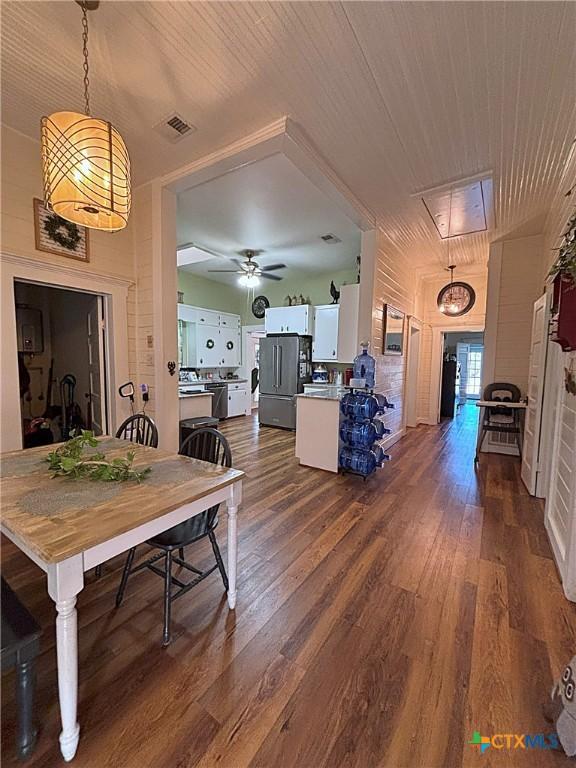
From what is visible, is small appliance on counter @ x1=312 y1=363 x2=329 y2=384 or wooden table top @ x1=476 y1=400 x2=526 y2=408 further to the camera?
small appliance on counter @ x1=312 y1=363 x2=329 y2=384

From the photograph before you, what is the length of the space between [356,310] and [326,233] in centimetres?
117

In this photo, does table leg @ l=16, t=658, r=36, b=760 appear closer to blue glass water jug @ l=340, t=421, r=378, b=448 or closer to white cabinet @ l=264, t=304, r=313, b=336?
blue glass water jug @ l=340, t=421, r=378, b=448

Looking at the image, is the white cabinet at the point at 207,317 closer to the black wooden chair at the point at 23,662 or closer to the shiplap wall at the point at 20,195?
the shiplap wall at the point at 20,195

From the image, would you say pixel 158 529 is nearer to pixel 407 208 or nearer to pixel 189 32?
pixel 189 32

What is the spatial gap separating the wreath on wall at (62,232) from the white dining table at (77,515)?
192 cm

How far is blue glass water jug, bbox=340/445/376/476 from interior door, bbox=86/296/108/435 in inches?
104

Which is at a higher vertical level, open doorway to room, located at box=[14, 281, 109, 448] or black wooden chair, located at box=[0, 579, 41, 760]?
open doorway to room, located at box=[14, 281, 109, 448]

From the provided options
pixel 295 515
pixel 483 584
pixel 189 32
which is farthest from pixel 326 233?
pixel 483 584

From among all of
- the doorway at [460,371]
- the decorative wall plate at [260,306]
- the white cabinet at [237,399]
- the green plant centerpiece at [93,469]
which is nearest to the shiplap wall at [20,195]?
the green plant centerpiece at [93,469]

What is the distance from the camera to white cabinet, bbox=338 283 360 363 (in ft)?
15.7

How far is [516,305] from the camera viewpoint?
454cm

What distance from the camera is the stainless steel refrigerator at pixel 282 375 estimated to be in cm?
615

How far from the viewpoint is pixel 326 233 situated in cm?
456

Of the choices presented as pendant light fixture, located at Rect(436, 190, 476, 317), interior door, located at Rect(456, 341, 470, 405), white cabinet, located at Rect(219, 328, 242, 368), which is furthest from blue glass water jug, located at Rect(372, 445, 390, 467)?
interior door, located at Rect(456, 341, 470, 405)
